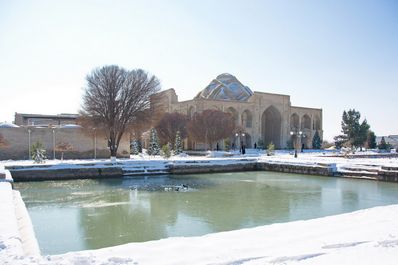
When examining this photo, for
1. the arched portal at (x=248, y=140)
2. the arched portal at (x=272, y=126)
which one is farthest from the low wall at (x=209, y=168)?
the arched portal at (x=272, y=126)

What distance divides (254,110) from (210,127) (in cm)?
1389

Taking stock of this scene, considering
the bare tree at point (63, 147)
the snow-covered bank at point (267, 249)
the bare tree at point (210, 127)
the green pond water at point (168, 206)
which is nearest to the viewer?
the snow-covered bank at point (267, 249)

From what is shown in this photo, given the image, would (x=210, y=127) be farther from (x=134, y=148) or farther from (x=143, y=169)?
(x=143, y=169)

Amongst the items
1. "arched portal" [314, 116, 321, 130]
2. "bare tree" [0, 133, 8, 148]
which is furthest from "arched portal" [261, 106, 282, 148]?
"bare tree" [0, 133, 8, 148]

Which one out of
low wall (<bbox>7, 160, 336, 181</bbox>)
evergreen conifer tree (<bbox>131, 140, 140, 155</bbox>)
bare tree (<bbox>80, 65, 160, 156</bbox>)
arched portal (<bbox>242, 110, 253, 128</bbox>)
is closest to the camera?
low wall (<bbox>7, 160, 336, 181</bbox>)

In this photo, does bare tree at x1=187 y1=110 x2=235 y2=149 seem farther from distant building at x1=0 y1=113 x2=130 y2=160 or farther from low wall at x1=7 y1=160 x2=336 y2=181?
low wall at x1=7 y1=160 x2=336 y2=181

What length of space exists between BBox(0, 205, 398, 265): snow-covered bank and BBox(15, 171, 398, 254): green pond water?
2.19m

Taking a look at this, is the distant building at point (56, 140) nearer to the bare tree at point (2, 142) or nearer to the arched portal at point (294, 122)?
the bare tree at point (2, 142)

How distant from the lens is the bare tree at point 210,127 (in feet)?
127

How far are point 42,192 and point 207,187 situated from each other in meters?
6.45

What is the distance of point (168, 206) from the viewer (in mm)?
10977

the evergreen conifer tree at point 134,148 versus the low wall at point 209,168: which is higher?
the evergreen conifer tree at point 134,148

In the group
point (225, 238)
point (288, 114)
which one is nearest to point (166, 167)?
point (225, 238)

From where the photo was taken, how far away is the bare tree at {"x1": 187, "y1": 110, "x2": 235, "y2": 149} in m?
38.6
